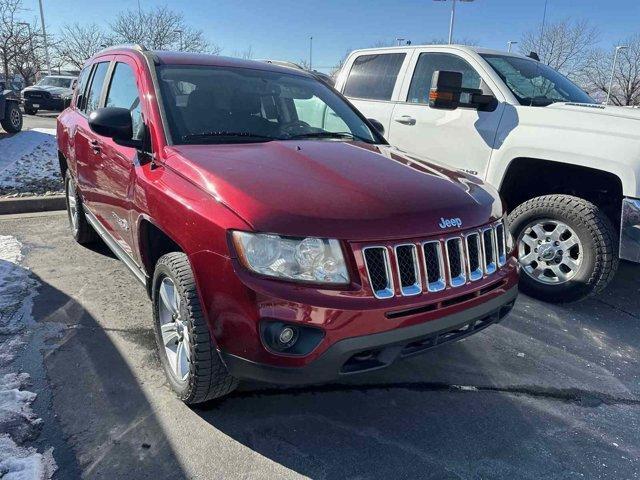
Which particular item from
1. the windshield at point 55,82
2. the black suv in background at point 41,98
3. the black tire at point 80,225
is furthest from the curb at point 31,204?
the windshield at point 55,82

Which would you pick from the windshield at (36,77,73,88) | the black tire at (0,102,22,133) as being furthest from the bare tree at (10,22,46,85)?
the black tire at (0,102,22,133)

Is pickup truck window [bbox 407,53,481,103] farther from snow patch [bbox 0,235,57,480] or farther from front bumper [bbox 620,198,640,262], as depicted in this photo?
snow patch [bbox 0,235,57,480]

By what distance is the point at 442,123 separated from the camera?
4.82m

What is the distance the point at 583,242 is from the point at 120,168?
3454 mm

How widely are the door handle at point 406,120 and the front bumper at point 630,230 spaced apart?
2.12 metres

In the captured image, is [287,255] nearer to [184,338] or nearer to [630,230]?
[184,338]

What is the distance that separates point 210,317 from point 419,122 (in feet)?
11.5

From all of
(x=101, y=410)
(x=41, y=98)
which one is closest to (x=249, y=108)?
(x=101, y=410)

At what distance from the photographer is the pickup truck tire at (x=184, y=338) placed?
7.63 feet

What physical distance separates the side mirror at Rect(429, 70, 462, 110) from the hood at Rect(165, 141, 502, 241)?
150 cm

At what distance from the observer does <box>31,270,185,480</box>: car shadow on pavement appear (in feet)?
7.38

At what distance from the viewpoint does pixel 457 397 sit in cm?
289

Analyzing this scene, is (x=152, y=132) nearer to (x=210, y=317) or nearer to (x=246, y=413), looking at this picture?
(x=210, y=317)

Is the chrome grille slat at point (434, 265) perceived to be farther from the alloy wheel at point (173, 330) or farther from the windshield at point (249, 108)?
the windshield at point (249, 108)
